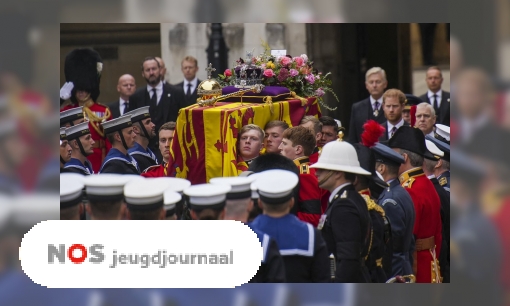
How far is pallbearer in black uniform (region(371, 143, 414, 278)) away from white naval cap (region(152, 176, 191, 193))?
3.99ft

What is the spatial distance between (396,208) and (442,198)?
1.08 ft

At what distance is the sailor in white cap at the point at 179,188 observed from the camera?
25.4 feet

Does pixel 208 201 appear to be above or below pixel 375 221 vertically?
above

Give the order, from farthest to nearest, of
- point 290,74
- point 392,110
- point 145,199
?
point 290,74, point 392,110, point 145,199

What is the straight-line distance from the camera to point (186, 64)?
8.58 m

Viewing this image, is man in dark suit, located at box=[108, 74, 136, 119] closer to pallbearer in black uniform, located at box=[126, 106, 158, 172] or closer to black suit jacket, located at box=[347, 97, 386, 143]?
pallbearer in black uniform, located at box=[126, 106, 158, 172]

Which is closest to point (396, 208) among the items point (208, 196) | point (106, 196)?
point (208, 196)

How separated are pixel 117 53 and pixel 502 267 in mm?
2810

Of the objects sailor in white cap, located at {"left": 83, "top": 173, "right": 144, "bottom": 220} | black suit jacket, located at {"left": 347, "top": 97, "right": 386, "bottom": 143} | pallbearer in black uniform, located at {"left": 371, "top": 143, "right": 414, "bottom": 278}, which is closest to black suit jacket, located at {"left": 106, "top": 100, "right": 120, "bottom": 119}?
sailor in white cap, located at {"left": 83, "top": 173, "right": 144, "bottom": 220}

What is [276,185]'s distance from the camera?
25.3 feet

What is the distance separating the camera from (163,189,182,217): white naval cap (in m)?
7.73

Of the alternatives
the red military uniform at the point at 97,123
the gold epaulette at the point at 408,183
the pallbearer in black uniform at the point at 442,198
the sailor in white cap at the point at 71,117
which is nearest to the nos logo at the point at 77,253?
the red military uniform at the point at 97,123

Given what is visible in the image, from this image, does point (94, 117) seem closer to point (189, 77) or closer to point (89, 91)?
point (89, 91)

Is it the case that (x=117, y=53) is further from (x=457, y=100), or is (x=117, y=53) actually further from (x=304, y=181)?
(x=457, y=100)
